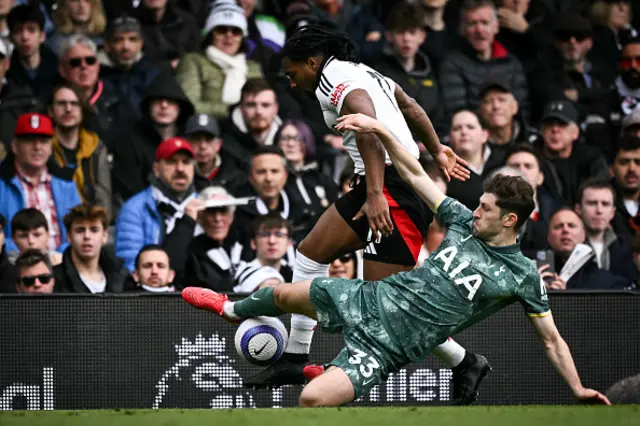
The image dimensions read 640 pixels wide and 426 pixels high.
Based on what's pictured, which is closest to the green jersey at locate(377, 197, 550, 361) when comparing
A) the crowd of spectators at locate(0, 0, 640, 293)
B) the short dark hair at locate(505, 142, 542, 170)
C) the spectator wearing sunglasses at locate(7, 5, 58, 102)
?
the crowd of spectators at locate(0, 0, 640, 293)

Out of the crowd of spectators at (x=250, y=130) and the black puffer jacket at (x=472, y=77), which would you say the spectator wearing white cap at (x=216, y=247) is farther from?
the black puffer jacket at (x=472, y=77)

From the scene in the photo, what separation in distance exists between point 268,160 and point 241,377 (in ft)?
8.36

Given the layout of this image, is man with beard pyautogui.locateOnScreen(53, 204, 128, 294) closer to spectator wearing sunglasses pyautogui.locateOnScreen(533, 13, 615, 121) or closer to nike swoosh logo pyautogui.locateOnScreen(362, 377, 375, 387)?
nike swoosh logo pyautogui.locateOnScreen(362, 377, 375, 387)

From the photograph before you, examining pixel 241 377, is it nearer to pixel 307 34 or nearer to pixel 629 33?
pixel 307 34

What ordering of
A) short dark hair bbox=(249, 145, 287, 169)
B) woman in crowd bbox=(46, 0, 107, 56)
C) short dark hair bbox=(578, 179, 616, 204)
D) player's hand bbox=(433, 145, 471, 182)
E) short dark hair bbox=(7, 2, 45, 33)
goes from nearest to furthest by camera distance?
player's hand bbox=(433, 145, 471, 182) → short dark hair bbox=(249, 145, 287, 169) → short dark hair bbox=(578, 179, 616, 204) → short dark hair bbox=(7, 2, 45, 33) → woman in crowd bbox=(46, 0, 107, 56)

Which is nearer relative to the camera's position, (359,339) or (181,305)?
(359,339)

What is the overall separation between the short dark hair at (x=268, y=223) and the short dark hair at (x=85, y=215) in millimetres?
1098

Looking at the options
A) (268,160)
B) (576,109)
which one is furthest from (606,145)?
(268,160)

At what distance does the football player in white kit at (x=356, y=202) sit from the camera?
7.12 meters

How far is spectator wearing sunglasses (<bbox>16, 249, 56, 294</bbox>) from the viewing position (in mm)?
9289

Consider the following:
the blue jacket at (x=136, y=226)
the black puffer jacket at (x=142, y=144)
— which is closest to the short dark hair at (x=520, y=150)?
the black puffer jacket at (x=142, y=144)

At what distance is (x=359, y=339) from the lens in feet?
22.1

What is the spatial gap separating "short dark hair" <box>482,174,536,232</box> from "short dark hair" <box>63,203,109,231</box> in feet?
13.0

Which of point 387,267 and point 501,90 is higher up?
point 501,90
